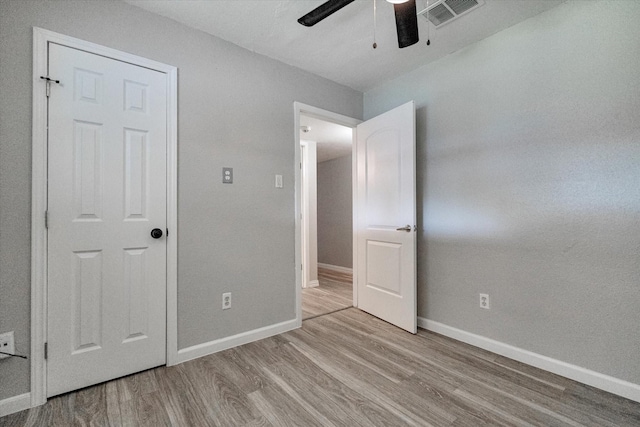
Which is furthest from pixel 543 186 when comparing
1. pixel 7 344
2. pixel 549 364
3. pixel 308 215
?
pixel 7 344

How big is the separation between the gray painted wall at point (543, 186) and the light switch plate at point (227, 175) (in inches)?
68.2

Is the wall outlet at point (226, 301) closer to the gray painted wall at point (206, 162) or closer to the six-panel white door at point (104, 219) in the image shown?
the gray painted wall at point (206, 162)

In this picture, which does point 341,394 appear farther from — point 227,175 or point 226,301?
point 227,175

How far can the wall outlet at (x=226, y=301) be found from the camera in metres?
2.21

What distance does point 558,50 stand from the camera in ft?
6.15

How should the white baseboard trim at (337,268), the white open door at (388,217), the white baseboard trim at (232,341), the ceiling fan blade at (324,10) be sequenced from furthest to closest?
the white baseboard trim at (337,268) → the white open door at (388,217) → the white baseboard trim at (232,341) → the ceiling fan blade at (324,10)

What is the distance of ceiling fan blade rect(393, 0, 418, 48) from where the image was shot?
1.36 metres

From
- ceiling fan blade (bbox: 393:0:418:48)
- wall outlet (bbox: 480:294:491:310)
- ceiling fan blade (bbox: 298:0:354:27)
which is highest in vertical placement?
ceiling fan blade (bbox: 298:0:354:27)

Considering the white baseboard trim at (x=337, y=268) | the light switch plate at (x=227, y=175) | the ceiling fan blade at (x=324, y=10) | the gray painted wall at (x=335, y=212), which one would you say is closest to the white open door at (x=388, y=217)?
the ceiling fan blade at (x=324, y=10)

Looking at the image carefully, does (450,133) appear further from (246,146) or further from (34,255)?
(34,255)

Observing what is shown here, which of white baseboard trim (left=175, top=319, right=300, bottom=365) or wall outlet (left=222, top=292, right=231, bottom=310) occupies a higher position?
wall outlet (left=222, top=292, right=231, bottom=310)

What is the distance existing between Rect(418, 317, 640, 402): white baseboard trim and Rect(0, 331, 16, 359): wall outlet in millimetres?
2850

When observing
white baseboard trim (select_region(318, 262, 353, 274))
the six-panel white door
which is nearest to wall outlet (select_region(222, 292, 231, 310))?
the six-panel white door

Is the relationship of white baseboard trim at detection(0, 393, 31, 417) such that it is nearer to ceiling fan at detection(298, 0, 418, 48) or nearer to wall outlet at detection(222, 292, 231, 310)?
wall outlet at detection(222, 292, 231, 310)
